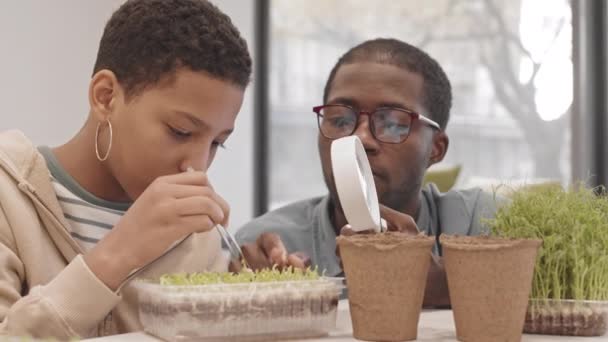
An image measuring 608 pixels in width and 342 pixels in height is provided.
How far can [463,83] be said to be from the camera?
154 inches

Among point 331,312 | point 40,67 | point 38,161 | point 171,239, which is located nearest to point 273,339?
point 331,312

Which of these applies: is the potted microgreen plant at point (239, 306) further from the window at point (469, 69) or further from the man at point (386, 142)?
the window at point (469, 69)

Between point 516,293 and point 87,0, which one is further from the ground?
point 87,0

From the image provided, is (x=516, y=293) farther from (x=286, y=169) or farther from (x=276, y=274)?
(x=286, y=169)

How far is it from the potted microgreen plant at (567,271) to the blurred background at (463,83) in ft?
8.24

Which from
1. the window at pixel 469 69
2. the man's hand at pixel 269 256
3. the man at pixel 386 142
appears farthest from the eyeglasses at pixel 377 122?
the window at pixel 469 69

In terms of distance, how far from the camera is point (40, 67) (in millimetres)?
2867

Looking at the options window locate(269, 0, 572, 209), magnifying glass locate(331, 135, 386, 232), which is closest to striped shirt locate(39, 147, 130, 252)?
magnifying glass locate(331, 135, 386, 232)

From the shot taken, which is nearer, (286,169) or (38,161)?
(38,161)

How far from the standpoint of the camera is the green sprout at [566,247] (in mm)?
950

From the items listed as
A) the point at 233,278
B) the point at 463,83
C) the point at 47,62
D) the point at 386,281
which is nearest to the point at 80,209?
the point at 233,278

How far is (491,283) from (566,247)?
155 mm

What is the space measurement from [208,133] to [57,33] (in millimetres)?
1889

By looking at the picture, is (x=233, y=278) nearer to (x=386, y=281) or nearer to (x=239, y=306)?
(x=239, y=306)
